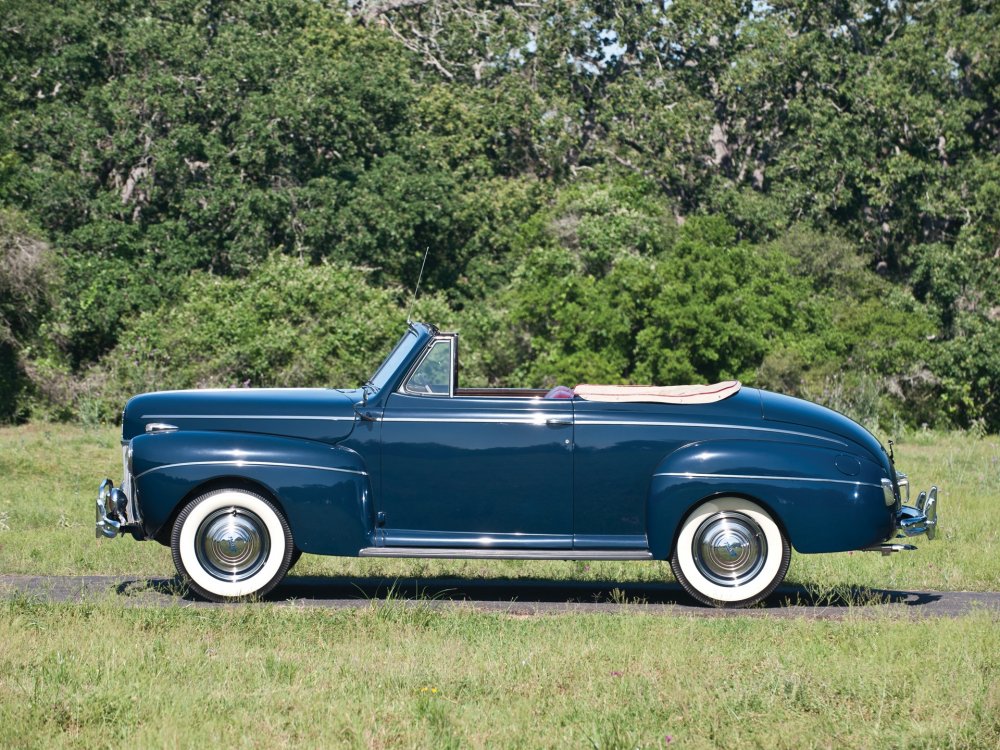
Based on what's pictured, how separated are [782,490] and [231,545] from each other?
366 centimetres

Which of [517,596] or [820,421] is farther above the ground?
[820,421]

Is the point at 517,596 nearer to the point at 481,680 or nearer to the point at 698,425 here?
the point at 698,425

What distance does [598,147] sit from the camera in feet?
146

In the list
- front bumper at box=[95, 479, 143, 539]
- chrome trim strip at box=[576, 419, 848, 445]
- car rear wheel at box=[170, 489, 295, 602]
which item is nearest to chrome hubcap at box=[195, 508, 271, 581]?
car rear wheel at box=[170, 489, 295, 602]

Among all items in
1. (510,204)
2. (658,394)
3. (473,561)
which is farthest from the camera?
(510,204)

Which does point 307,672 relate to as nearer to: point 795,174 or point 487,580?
point 487,580

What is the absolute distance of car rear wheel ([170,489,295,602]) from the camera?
8992 millimetres

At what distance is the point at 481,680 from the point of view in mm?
6801

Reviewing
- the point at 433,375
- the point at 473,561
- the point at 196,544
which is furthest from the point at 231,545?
the point at 473,561

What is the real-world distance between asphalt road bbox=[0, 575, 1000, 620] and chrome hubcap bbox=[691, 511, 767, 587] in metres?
0.27

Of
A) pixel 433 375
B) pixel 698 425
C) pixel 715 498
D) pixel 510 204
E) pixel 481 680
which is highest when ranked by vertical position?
pixel 510 204

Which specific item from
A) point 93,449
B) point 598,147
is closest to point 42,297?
point 93,449

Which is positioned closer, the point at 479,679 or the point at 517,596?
the point at 479,679

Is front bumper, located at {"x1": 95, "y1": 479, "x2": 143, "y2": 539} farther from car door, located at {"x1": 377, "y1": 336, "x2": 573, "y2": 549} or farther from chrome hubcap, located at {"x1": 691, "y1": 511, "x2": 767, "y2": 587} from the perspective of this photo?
chrome hubcap, located at {"x1": 691, "y1": 511, "x2": 767, "y2": 587}
